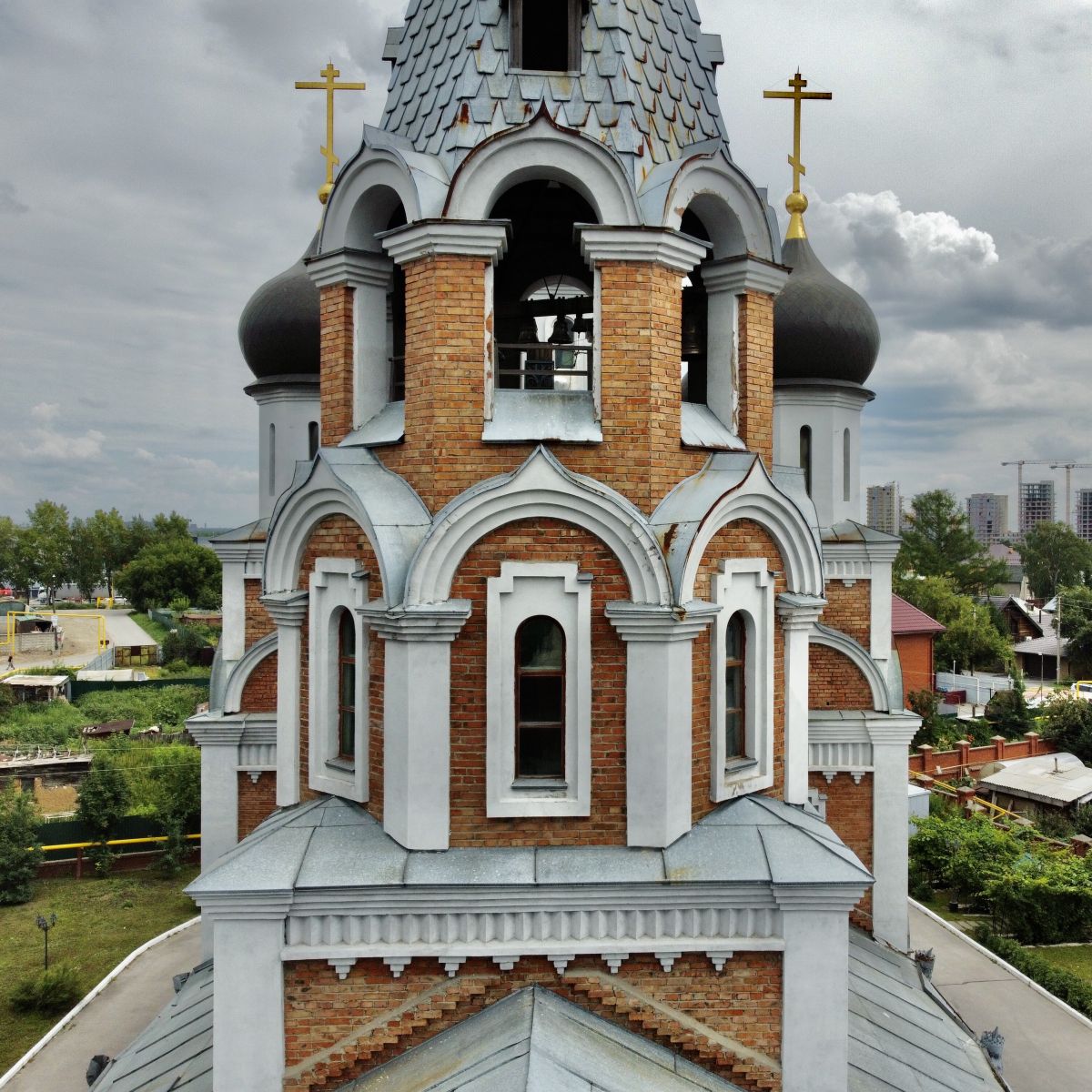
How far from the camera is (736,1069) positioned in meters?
6.00

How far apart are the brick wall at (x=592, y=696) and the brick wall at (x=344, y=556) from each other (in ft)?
1.96

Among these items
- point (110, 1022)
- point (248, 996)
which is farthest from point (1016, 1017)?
point (110, 1022)

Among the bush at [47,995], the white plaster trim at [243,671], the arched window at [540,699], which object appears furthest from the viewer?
the bush at [47,995]

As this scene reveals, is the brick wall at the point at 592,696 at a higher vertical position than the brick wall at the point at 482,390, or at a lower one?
lower

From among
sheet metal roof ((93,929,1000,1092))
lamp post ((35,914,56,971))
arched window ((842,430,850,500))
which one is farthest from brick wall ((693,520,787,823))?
lamp post ((35,914,56,971))

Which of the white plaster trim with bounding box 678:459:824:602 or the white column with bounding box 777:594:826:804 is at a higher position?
the white plaster trim with bounding box 678:459:824:602

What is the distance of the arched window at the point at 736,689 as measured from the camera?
711 centimetres

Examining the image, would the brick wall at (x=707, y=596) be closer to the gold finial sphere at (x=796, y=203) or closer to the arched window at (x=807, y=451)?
the arched window at (x=807, y=451)

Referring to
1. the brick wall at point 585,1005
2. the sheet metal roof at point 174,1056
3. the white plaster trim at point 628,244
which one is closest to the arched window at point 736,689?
the brick wall at point 585,1005

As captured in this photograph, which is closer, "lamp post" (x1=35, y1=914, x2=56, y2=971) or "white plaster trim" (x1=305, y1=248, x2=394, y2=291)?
"white plaster trim" (x1=305, y1=248, x2=394, y2=291)

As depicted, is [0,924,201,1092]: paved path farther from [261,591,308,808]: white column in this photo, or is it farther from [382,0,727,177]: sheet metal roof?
[382,0,727,177]: sheet metal roof

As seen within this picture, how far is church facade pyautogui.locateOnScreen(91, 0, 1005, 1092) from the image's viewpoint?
591 cm

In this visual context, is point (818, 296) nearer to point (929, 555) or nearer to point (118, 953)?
point (118, 953)

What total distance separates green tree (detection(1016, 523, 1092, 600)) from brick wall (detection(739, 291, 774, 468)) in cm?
8080
